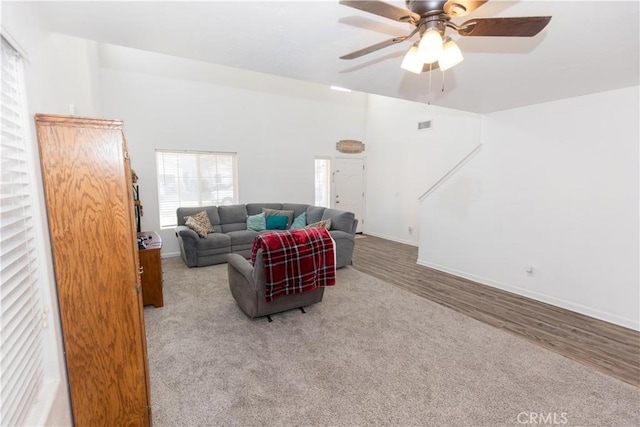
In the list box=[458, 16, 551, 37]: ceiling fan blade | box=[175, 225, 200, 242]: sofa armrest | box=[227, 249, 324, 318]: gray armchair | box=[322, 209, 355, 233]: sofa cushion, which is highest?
box=[458, 16, 551, 37]: ceiling fan blade

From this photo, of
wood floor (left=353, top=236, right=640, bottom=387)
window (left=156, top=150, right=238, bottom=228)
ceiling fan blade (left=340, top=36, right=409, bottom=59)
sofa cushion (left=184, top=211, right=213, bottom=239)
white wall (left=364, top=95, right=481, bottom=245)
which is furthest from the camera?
white wall (left=364, top=95, right=481, bottom=245)

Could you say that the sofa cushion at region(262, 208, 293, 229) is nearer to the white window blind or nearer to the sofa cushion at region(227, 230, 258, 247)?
the sofa cushion at region(227, 230, 258, 247)

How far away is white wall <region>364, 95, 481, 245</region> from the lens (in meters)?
5.63

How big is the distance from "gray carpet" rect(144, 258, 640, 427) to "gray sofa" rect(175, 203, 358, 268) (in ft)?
5.01

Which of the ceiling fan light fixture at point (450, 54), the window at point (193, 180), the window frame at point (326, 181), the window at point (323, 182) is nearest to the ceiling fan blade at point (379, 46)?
the ceiling fan light fixture at point (450, 54)

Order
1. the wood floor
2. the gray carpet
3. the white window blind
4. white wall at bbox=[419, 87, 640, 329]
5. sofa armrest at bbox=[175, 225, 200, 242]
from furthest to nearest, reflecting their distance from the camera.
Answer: sofa armrest at bbox=[175, 225, 200, 242] < white wall at bbox=[419, 87, 640, 329] < the wood floor < the gray carpet < the white window blind

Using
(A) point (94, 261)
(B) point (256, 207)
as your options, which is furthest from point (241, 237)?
(A) point (94, 261)

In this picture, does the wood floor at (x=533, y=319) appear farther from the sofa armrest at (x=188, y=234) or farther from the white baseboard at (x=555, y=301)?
the sofa armrest at (x=188, y=234)

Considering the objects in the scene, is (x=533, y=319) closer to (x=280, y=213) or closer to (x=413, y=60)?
(x=413, y=60)

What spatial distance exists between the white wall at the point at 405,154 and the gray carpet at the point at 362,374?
11.4 ft

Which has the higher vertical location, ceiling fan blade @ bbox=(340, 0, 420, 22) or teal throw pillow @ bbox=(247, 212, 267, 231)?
ceiling fan blade @ bbox=(340, 0, 420, 22)

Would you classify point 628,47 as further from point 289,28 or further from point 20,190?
point 20,190

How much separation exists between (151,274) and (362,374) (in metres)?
2.48

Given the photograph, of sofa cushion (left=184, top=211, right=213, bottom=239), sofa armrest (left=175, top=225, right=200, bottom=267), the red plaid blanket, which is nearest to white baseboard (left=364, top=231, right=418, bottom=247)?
the red plaid blanket
